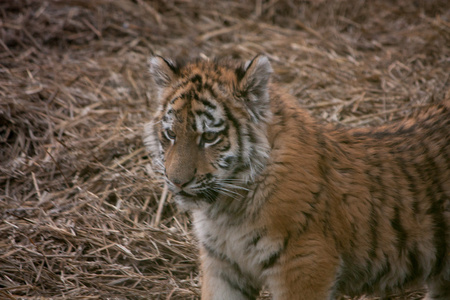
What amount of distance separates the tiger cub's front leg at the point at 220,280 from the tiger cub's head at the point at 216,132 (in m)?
0.46

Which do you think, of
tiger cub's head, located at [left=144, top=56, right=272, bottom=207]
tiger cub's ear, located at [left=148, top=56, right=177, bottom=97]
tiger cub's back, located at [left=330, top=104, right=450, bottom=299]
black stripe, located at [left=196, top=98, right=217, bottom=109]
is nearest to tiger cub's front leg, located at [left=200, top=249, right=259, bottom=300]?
tiger cub's head, located at [left=144, top=56, right=272, bottom=207]

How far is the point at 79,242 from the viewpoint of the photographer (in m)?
4.35

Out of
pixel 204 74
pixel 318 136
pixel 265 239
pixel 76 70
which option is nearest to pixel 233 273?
pixel 265 239

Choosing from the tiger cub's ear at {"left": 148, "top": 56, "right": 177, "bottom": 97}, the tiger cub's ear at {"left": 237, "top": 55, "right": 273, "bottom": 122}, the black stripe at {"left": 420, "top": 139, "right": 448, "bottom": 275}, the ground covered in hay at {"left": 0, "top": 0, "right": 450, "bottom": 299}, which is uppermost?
the tiger cub's ear at {"left": 237, "top": 55, "right": 273, "bottom": 122}

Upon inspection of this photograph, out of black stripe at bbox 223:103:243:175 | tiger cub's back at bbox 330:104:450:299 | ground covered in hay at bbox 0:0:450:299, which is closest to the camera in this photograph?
black stripe at bbox 223:103:243:175

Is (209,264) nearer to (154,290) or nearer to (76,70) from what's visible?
(154,290)

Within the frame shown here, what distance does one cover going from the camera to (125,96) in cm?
623

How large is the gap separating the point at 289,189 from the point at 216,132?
1.85 ft

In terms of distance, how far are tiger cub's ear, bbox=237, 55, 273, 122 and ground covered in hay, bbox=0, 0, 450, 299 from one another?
1453 millimetres

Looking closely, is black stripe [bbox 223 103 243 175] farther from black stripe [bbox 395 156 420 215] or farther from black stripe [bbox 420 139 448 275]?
black stripe [bbox 420 139 448 275]

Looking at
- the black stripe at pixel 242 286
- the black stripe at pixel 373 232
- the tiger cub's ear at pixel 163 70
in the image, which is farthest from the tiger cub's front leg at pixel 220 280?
the tiger cub's ear at pixel 163 70

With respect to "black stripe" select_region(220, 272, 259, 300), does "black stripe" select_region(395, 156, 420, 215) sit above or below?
above

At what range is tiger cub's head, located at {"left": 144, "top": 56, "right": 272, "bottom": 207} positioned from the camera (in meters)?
3.36

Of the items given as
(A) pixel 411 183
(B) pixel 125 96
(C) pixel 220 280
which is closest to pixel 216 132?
(C) pixel 220 280
